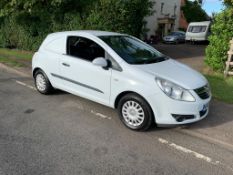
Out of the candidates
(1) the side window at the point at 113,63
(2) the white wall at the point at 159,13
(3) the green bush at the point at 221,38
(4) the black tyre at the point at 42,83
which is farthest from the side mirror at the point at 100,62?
(2) the white wall at the point at 159,13

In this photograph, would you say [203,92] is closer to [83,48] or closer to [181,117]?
[181,117]

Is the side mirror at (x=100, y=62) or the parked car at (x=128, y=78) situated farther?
the side mirror at (x=100, y=62)

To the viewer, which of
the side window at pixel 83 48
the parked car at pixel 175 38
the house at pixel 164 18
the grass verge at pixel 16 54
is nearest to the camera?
the side window at pixel 83 48

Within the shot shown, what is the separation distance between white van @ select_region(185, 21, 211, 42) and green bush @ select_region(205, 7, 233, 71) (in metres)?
17.6

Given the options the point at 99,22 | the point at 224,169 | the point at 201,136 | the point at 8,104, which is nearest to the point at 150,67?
the point at 201,136

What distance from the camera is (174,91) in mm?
4695

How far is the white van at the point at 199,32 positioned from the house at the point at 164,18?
5841 millimetres

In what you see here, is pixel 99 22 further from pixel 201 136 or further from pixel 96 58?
pixel 201 136

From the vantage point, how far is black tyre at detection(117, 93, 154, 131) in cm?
485

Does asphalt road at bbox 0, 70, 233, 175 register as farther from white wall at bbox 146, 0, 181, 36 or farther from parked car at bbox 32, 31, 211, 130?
white wall at bbox 146, 0, 181, 36

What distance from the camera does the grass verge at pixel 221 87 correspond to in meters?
7.05

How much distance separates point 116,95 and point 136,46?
1.35 meters

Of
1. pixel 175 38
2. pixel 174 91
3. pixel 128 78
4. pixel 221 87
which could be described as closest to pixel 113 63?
pixel 128 78

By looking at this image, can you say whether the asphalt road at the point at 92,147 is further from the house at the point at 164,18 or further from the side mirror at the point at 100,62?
the house at the point at 164,18
